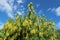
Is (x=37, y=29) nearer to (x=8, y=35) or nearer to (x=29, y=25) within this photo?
(x=29, y=25)

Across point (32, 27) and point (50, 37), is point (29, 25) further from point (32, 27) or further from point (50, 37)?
point (50, 37)

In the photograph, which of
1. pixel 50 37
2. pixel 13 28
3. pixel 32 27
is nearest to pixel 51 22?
pixel 50 37

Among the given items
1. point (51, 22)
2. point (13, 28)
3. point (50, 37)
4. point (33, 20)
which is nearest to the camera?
point (13, 28)

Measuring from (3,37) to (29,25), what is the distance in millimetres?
2525

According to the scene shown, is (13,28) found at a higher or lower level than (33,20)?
lower

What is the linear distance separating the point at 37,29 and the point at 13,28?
2676 millimetres

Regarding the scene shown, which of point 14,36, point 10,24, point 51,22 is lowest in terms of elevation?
point 14,36

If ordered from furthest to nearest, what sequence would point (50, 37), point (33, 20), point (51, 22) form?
point (51, 22) < point (50, 37) < point (33, 20)

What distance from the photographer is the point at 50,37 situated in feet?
68.2

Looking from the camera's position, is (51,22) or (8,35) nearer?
(8,35)

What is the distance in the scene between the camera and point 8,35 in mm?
15977

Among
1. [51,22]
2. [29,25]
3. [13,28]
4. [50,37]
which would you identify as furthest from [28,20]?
[51,22]

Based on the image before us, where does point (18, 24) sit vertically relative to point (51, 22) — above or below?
below

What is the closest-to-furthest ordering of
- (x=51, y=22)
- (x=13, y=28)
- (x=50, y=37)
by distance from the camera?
(x=13, y=28) < (x=50, y=37) < (x=51, y=22)
